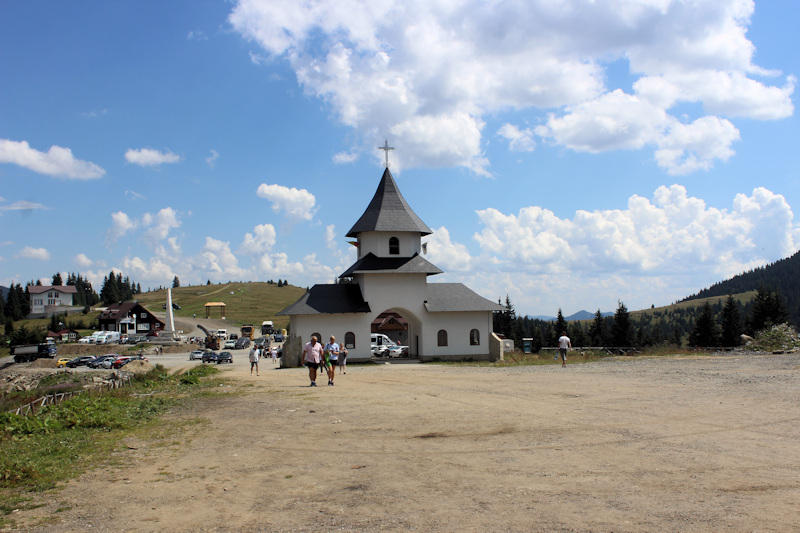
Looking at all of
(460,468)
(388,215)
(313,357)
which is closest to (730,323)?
(388,215)

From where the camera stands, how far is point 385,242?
130 ft

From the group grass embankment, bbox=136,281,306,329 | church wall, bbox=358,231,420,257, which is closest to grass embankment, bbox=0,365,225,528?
church wall, bbox=358,231,420,257

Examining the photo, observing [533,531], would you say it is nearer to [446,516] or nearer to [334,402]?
[446,516]

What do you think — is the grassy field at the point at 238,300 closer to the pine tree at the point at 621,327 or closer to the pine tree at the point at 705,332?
the pine tree at the point at 621,327

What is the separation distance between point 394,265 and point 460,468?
30253 mm

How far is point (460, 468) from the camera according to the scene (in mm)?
8578

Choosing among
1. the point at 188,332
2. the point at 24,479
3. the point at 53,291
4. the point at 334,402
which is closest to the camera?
the point at 24,479

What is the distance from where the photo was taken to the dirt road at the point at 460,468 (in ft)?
21.2

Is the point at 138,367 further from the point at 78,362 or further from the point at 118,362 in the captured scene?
the point at 78,362

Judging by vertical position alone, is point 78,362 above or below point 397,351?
below

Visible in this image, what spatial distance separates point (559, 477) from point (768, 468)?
2932mm

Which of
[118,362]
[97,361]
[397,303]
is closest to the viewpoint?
[397,303]

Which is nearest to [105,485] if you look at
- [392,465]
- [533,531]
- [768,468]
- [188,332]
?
[392,465]

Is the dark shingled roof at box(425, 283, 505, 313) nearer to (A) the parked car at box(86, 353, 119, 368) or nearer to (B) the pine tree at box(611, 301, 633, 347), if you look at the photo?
(A) the parked car at box(86, 353, 119, 368)
